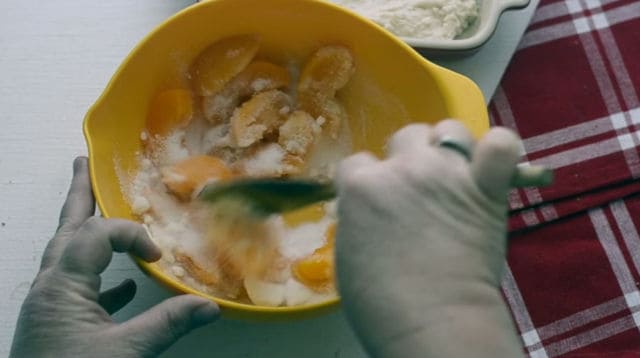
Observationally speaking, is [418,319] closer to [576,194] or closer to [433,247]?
[433,247]

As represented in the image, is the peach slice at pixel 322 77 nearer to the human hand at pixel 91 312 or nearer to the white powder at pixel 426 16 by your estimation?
the white powder at pixel 426 16

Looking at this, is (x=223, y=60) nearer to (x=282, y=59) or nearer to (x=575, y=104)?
(x=282, y=59)

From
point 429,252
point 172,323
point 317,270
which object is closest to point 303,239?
point 317,270

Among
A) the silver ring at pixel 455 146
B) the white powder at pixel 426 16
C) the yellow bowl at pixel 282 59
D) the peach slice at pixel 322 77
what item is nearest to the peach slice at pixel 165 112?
the yellow bowl at pixel 282 59

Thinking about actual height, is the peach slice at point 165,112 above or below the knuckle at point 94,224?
above

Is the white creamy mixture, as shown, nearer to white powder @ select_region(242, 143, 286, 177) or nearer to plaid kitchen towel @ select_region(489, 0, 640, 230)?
white powder @ select_region(242, 143, 286, 177)

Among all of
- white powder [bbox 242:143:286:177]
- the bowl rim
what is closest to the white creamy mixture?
white powder [bbox 242:143:286:177]

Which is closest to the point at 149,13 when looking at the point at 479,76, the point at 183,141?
the point at 183,141
